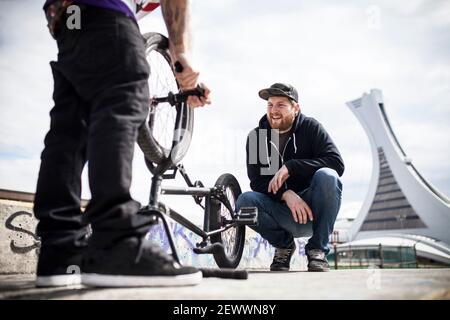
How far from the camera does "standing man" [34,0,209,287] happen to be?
128 centimetres

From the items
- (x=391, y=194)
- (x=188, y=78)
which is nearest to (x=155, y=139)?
(x=188, y=78)

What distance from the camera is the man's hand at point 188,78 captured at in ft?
6.00

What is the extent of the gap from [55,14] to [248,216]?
6.73 feet

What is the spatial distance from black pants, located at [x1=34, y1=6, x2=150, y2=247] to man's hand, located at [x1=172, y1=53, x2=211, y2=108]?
342 millimetres

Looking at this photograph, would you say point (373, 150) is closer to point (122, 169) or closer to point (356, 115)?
point (356, 115)

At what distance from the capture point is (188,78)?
74.5 inches

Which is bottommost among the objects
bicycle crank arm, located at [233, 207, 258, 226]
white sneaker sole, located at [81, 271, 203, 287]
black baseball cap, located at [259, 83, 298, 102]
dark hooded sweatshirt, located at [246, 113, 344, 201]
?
white sneaker sole, located at [81, 271, 203, 287]

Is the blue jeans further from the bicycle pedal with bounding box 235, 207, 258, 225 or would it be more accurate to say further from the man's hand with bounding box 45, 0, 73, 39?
the man's hand with bounding box 45, 0, 73, 39

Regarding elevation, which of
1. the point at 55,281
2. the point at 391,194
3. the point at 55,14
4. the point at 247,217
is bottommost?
the point at 55,281

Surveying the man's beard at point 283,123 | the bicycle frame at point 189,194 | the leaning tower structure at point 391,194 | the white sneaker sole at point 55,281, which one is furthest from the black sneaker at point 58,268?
the leaning tower structure at point 391,194

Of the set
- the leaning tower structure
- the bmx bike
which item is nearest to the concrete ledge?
the bmx bike

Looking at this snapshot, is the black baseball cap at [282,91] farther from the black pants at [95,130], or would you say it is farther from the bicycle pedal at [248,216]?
the black pants at [95,130]

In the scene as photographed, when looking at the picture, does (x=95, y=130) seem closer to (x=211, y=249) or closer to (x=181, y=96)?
(x=181, y=96)
